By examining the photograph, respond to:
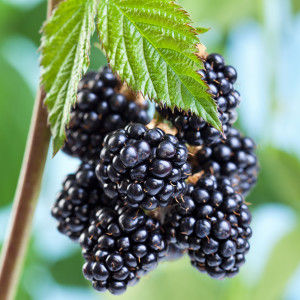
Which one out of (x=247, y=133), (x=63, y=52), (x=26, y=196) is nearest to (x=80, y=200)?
(x=26, y=196)

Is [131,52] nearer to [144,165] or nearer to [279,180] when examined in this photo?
[144,165]

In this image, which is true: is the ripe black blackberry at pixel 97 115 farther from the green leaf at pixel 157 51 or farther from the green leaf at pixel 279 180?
the green leaf at pixel 279 180

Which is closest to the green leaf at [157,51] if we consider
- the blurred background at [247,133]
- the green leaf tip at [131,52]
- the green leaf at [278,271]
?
the green leaf tip at [131,52]

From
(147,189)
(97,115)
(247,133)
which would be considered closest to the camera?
(147,189)

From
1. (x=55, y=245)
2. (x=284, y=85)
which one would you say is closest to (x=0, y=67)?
(x=55, y=245)

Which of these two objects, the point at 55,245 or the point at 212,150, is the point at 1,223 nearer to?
the point at 55,245
